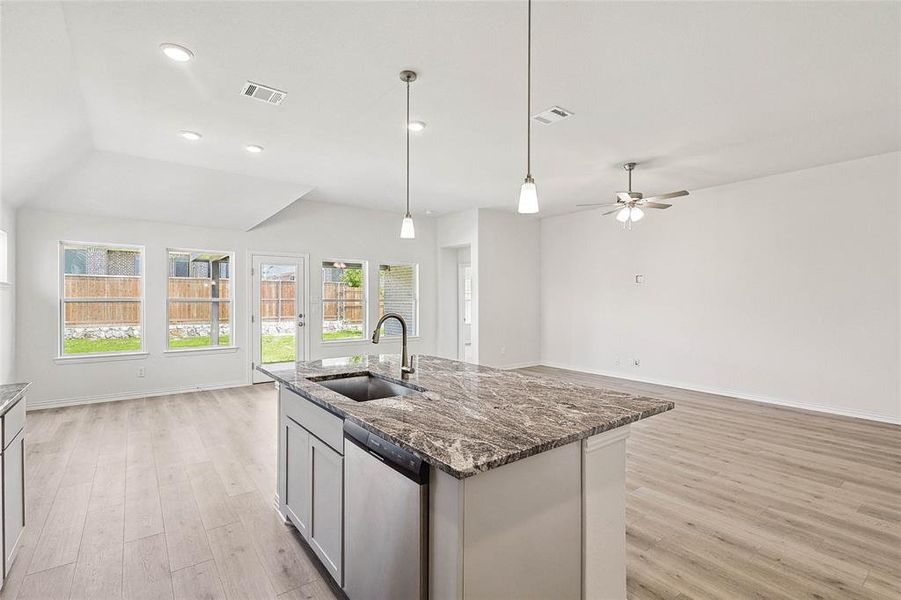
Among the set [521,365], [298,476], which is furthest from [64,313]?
[521,365]

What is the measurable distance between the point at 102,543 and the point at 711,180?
6.59 meters

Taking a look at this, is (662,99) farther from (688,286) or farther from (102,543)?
(102,543)

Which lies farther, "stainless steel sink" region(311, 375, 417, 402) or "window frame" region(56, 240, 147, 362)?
"window frame" region(56, 240, 147, 362)

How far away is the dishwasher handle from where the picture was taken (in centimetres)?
142

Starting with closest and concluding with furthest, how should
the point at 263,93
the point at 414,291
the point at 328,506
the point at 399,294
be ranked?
1. the point at 328,506
2. the point at 263,93
3. the point at 399,294
4. the point at 414,291

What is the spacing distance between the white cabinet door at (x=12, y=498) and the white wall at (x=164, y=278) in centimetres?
379

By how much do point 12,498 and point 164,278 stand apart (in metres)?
4.35

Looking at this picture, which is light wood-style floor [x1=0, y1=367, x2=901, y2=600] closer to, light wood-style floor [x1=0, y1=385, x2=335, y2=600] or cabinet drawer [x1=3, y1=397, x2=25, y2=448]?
light wood-style floor [x1=0, y1=385, x2=335, y2=600]

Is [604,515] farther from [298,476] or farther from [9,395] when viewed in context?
[9,395]

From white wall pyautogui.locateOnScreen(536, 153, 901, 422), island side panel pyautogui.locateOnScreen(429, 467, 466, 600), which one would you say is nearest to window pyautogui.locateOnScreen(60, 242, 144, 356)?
island side panel pyautogui.locateOnScreen(429, 467, 466, 600)

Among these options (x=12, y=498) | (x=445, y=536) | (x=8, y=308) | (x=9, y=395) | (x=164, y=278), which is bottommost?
(x=12, y=498)

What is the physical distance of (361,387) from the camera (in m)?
2.71

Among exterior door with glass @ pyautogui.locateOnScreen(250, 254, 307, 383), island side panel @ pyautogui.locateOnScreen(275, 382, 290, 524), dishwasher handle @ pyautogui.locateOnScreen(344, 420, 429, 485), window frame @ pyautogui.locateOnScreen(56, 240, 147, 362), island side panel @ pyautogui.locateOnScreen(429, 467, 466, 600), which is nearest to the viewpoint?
island side panel @ pyautogui.locateOnScreen(429, 467, 466, 600)

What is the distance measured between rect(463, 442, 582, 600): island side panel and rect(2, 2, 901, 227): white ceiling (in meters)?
2.17
